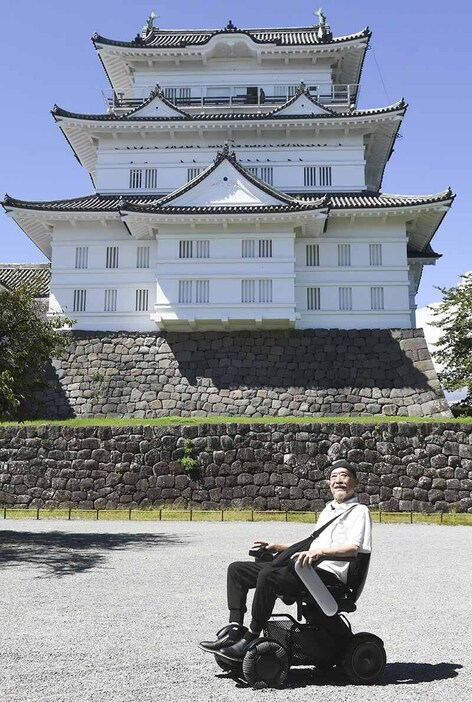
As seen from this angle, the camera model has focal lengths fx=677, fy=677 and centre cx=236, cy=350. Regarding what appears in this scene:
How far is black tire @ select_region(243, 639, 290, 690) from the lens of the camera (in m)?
4.64

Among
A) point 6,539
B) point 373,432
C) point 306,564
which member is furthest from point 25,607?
point 373,432

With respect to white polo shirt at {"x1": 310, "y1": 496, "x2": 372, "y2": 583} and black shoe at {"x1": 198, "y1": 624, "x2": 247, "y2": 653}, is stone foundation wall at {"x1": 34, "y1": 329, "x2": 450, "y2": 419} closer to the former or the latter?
Result: white polo shirt at {"x1": 310, "y1": 496, "x2": 372, "y2": 583}

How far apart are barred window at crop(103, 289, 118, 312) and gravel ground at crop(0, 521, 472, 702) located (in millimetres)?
14518

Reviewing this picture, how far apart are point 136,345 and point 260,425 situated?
27.1ft

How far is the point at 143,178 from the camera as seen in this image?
30.0m

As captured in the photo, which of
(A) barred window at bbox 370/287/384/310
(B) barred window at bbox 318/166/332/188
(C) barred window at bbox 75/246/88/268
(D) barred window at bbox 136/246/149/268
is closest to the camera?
(A) barred window at bbox 370/287/384/310

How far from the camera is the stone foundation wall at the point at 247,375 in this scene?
2489cm

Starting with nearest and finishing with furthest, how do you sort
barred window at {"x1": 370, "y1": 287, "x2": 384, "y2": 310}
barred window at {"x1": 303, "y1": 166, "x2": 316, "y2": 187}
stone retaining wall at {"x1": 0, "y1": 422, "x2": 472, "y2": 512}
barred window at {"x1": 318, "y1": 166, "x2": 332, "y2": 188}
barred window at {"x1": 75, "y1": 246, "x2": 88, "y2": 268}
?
stone retaining wall at {"x1": 0, "y1": 422, "x2": 472, "y2": 512} < barred window at {"x1": 370, "y1": 287, "x2": 384, "y2": 310} < barred window at {"x1": 75, "y1": 246, "x2": 88, "y2": 268} < barred window at {"x1": 318, "y1": 166, "x2": 332, "y2": 188} < barred window at {"x1": 303, "y1": 166, "x2": 316, "y2": 187}

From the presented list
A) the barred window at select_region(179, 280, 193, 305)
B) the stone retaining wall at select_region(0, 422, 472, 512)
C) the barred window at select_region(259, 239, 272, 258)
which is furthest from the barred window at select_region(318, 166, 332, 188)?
the stone retaining wall at select_region(0, 422, 472, 512)

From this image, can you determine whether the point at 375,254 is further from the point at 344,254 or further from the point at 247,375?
the point at 247,375

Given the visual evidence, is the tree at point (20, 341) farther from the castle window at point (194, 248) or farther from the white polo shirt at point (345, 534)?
the castle window at point (194, 248)

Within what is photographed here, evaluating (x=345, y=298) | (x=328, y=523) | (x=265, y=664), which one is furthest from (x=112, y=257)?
(x=265, y=664)

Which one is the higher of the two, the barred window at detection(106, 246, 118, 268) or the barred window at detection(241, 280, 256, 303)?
the barred window at detection(106, 246, 118, 268)

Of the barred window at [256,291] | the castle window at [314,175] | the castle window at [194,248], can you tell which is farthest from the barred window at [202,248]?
the castle window at [314,175]
